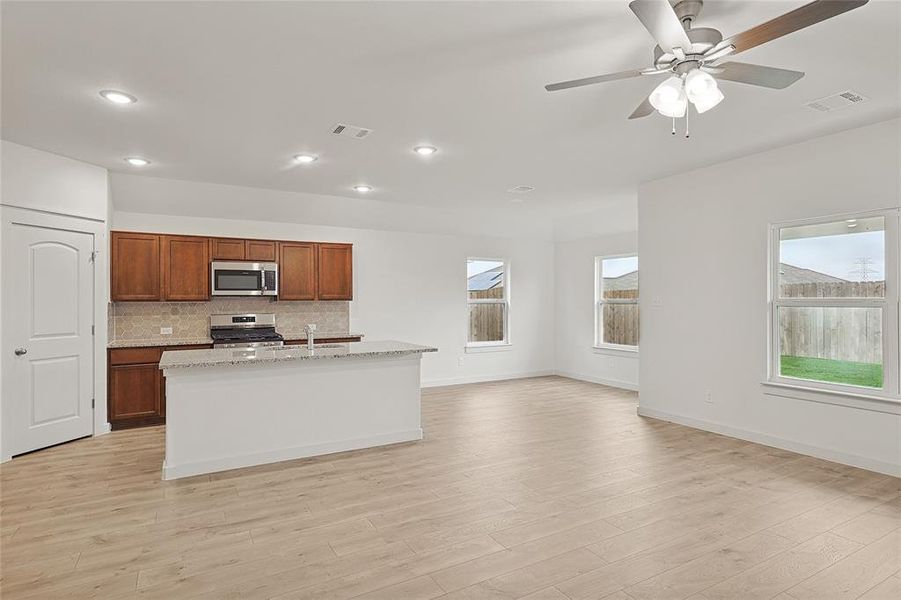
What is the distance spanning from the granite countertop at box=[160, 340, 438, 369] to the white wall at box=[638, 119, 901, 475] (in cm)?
274

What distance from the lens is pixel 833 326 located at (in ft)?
14.2

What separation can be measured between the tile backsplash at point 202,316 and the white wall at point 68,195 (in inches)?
29.7

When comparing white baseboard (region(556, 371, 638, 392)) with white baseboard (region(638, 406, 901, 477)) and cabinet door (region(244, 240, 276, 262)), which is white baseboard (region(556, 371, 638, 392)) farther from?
cabinet door (region(244, 240, 276, 262))

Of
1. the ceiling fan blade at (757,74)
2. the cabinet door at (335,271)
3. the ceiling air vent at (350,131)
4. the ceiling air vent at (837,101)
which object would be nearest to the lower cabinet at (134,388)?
the cabinet door at (335,271)

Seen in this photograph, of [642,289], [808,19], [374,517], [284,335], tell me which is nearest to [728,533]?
[374,517]

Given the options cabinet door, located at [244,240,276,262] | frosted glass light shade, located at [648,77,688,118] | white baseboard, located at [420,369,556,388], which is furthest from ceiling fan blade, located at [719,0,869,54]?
white baseboard, located at [420,369,556,388]

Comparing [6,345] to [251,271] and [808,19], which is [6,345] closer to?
[251,271]

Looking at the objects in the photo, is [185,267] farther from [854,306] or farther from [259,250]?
[854,306]

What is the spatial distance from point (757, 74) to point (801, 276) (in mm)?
2889

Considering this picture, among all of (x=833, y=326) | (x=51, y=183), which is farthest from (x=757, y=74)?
(x=51, y=183)

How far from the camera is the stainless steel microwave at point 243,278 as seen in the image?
6242mm

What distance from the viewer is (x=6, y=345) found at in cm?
438

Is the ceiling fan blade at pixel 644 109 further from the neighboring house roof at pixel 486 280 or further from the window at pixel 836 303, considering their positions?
the neighboring house roof at pixel 486 280

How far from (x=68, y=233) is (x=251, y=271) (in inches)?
76.2
